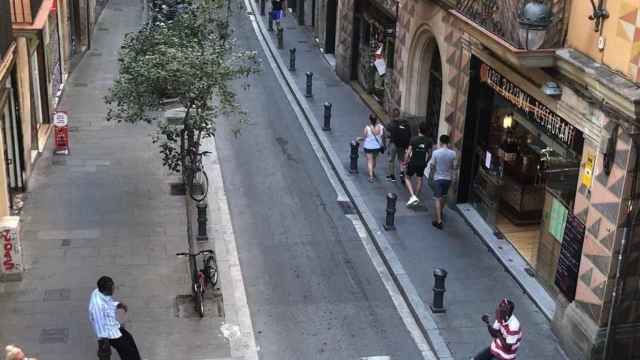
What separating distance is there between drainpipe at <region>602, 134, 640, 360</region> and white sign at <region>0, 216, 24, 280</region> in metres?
10.5

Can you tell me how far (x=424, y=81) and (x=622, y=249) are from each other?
10.7 meters

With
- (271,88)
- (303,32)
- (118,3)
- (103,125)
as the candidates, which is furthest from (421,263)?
(118,3)

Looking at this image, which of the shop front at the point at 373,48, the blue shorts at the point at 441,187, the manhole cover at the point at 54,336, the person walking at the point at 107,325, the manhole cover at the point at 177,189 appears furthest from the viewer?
the shop front at the point at 373,48

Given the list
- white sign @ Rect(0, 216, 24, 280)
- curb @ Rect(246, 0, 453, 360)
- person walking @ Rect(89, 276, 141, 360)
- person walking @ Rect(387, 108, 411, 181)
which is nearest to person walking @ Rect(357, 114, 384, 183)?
person walking @ Rect(387, 108, 411, 181)

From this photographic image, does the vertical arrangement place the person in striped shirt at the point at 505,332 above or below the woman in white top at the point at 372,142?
above

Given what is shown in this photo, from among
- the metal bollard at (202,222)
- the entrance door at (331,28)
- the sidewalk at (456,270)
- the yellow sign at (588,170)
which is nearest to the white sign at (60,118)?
the metal bollard at (202,222)

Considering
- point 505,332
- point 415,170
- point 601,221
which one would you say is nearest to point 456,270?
point 415,170

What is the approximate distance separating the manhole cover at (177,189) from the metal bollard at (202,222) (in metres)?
2.54

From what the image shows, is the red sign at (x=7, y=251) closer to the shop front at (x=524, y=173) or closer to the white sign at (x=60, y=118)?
the white sign at (x=60, y=118)

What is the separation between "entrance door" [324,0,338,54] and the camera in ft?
116

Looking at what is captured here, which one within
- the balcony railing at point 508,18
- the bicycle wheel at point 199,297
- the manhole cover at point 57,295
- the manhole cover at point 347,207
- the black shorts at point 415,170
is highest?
the balcony railing at point 508,18

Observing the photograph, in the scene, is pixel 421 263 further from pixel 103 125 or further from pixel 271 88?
pixel 271 88

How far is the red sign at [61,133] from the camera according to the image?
76.2 ft

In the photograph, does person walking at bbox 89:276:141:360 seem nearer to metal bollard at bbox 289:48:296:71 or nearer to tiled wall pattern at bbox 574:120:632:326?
tiled wall pattern at bbox 574:120:632:326
